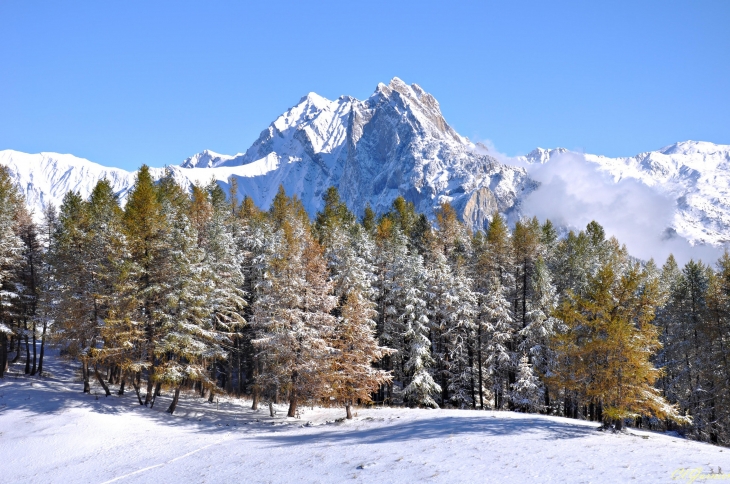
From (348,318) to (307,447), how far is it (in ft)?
30.7

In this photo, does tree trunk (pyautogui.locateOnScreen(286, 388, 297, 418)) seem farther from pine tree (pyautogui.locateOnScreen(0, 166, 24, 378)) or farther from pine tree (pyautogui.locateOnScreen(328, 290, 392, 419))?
pine tree (pyautogui.locateOnScreen(0, 166, 24, 378))

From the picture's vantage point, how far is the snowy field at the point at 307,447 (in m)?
15.0

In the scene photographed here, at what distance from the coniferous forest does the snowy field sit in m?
2.04

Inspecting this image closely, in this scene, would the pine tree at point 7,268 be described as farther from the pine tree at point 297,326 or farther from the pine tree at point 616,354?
the pine tree at point 616,354

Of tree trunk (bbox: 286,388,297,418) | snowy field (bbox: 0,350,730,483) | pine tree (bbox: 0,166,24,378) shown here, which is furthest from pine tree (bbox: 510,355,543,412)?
pine tree (bbox: 0,166,24,378)

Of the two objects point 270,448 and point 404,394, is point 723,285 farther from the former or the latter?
point 270,448

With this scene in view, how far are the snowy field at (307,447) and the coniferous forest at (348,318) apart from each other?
6.69 feet

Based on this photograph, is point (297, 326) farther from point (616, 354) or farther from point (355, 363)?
point (616, 354)

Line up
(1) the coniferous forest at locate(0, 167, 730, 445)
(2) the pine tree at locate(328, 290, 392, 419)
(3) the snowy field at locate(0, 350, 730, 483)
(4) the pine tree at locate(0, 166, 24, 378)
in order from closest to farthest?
(3) the snowy field at locate(0, 350, 730, 483) → (1) the coniferous forest at locate(0, 167, 730, 445) → (2) the pine tree at locate(328, 290, 392, 419) → (4) the pine tree at locate(0, 166, 24, 378)

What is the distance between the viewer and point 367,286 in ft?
133

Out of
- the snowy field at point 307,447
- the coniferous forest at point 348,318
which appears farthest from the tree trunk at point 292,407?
the snowy field at point 307,447

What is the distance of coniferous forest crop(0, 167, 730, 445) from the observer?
75.3 ft

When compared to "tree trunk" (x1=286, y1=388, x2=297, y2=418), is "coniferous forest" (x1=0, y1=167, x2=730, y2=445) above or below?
above

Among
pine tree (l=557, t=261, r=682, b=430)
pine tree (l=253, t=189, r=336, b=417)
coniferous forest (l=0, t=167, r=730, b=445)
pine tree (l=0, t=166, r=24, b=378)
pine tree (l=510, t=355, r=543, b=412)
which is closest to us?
pine tree (l=557, t=261, r=682, b=430)
